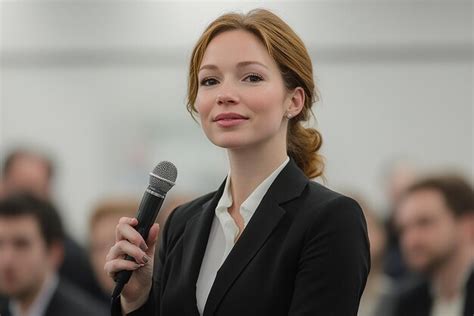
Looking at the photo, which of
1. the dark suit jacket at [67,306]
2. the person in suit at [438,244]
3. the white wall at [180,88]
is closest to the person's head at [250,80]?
the dark suit jacket at [67,306]

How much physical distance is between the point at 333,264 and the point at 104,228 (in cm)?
365

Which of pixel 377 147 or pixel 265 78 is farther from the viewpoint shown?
pixel 377 147

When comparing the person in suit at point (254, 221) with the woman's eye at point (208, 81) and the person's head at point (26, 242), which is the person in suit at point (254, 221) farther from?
the person's head at point (26, 242)

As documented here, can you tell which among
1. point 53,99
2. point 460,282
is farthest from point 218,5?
point 460,282

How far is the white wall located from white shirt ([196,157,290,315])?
747 cm

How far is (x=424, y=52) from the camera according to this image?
966cm

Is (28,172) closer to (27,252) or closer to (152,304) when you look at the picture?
(27,252)

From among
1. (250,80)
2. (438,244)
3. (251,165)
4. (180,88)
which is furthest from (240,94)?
(180,88)

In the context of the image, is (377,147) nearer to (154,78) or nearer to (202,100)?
(154,78)

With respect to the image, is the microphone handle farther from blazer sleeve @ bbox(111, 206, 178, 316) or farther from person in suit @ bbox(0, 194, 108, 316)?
person in suit @ bbox(0, 194, 108, 316)

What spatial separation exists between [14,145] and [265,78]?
808 centimetres

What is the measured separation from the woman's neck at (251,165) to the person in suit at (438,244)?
8.83ft

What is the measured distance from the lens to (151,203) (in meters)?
1.87

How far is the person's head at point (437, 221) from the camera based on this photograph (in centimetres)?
487
